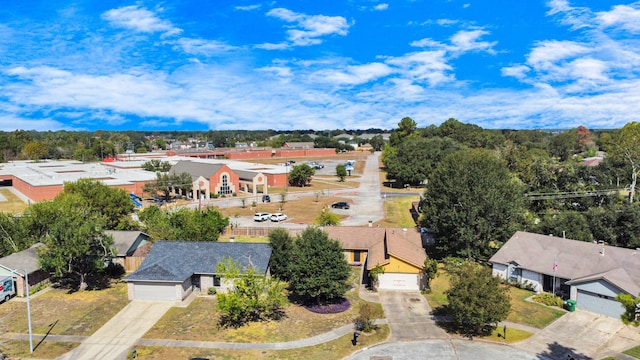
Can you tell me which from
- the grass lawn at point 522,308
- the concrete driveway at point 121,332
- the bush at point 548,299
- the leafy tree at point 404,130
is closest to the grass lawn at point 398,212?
the grass lawn at point 522,308

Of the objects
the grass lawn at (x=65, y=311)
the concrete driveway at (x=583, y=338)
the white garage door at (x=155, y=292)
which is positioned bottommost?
the concrete driveway at (x=583, y=338)

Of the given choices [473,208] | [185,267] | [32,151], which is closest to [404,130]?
[473,208]

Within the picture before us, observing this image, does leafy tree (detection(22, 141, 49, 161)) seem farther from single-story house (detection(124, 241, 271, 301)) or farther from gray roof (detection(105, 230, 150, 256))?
single-story house (detection(124, 241, 271, 301))

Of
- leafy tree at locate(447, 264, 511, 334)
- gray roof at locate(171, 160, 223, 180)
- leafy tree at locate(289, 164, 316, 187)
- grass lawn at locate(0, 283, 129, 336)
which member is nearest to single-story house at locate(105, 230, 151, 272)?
grass lawn at locate(0, 283, 129, 336)

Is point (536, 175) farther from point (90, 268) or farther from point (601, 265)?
point (90, 268)

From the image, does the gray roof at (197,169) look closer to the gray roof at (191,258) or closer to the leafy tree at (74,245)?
the leafy tree at (74,245)

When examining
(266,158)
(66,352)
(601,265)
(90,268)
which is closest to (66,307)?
(90,268)
